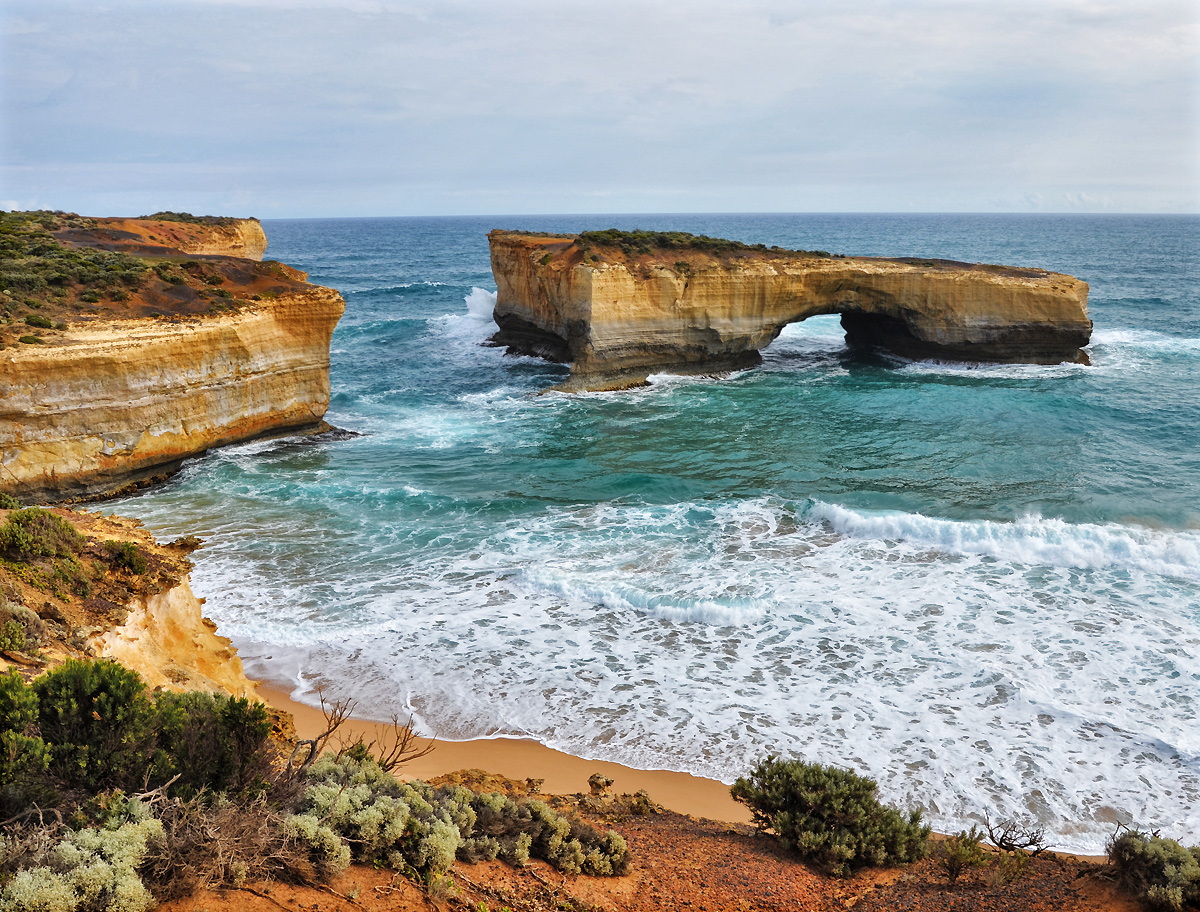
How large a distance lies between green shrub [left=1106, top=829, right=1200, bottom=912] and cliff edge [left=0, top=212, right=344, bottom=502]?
21159mm

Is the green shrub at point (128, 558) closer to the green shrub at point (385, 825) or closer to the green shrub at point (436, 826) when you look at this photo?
the green shrub at point (436, 826)

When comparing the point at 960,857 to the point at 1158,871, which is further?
the point at 960,857

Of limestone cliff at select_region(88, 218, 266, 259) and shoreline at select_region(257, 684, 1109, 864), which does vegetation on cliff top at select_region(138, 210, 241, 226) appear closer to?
limestone cliff at select_region(88, 218, 266, 259)

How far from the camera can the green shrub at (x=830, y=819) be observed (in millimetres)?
7473

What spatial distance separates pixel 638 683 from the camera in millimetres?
12180

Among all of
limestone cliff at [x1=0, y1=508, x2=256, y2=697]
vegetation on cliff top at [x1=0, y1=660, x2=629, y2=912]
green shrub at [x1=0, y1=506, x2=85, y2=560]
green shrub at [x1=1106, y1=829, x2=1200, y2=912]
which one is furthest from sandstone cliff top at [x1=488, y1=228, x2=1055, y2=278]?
green shrub at [x1=1106, y1=829, x2=1200, y2=912]


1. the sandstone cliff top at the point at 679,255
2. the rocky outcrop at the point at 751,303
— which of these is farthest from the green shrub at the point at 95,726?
the sandstone cliff top at the point at 679,255

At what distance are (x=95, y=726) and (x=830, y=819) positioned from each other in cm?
660

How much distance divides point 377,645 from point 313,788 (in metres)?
6.97

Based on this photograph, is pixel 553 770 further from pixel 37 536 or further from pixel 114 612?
pixel 37 536

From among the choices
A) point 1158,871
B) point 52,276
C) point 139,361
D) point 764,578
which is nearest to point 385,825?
point 1158,871

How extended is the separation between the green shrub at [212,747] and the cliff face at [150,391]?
50.1 ft

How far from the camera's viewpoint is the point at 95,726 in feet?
19.0

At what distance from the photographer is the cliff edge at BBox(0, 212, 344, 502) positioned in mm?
18203
